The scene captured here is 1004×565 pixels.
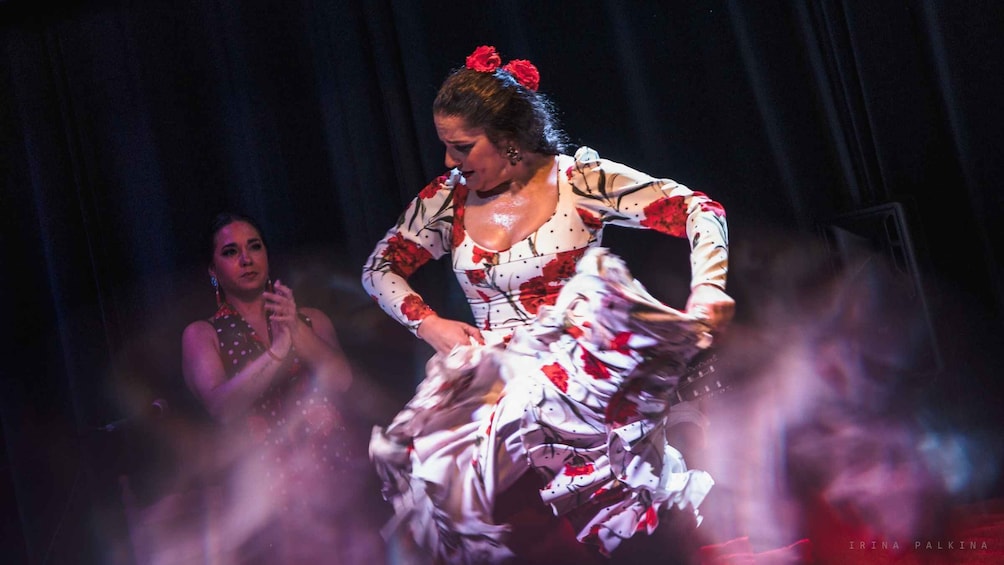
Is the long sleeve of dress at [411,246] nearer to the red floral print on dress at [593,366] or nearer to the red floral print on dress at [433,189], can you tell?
the red floral print on dress at [433,189]

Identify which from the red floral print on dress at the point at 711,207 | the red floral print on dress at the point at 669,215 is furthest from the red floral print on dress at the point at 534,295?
the red floral print on dress at the point at 711,207

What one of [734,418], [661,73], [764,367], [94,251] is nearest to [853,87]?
[661,73]

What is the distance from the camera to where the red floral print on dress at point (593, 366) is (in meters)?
1.84

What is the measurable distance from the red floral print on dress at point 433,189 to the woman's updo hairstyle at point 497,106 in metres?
0.25

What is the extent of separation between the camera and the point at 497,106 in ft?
7.25

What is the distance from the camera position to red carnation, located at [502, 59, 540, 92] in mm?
2271

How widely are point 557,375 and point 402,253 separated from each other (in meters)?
0.76

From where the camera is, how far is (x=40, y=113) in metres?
2.75

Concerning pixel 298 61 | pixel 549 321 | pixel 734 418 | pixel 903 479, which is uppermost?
pixel 298 61

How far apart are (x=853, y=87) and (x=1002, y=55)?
42cm

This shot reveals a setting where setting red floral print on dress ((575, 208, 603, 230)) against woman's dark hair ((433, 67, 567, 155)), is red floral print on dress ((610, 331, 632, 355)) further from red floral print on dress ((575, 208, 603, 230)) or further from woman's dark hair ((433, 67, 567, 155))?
woman's dark hair ((433, 67, 567, 155))

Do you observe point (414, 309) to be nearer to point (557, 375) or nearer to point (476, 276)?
point (476, 276)

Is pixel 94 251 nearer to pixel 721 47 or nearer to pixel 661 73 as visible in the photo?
pixel 661 73

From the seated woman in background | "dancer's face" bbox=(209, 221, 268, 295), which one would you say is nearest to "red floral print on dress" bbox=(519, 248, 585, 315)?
the seated woman in background
